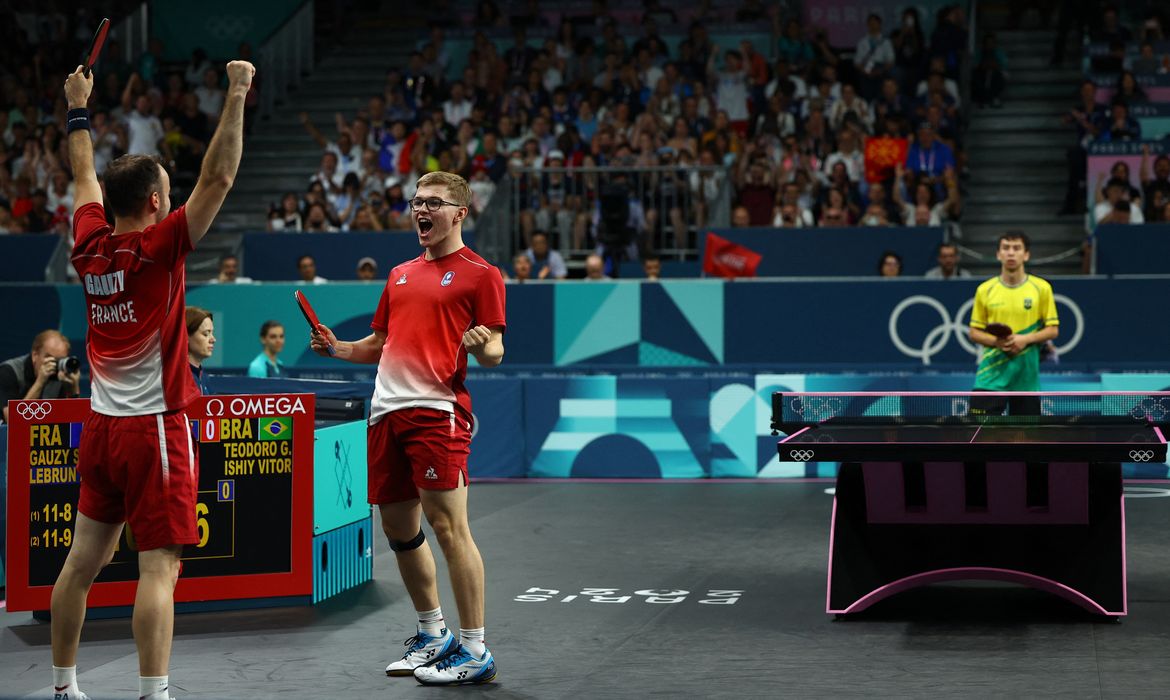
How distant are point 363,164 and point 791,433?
13901 millimetres

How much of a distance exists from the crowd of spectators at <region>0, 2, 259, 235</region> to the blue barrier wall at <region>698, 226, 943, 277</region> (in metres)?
8.77

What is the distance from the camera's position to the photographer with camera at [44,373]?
10250 mm

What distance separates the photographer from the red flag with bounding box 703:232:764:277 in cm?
1723

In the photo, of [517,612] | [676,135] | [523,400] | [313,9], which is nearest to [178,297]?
[517,612]

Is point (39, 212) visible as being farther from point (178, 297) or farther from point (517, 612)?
point (178, 297)

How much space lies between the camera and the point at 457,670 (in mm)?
6781

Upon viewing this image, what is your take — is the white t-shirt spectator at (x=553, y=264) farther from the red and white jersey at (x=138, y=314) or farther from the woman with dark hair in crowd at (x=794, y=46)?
the red and white jersey at (x=138, y=314)

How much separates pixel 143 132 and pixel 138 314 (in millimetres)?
18167

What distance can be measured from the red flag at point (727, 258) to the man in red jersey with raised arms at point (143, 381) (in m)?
11.7

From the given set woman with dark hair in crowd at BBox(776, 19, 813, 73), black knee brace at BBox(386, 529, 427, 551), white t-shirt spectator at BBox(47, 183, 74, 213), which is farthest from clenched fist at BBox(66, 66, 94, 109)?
woman with dark hair in crowd at BBox(776, 19, 813, 73)

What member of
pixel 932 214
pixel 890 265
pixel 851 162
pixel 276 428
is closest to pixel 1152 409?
pixel 276 428

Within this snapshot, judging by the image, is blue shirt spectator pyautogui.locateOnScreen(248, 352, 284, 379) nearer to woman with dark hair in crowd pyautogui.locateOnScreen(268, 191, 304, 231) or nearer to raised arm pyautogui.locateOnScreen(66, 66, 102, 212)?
raised arm pyautogui.locateOnScreen(66, 66, 102, 212)

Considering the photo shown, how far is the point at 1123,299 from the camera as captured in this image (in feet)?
52.6

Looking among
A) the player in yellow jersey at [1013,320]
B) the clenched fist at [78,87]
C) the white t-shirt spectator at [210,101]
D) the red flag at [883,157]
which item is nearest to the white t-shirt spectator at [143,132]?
the white t-shirt spectator at [210,101]
